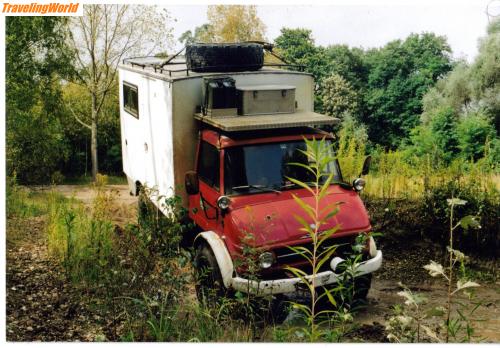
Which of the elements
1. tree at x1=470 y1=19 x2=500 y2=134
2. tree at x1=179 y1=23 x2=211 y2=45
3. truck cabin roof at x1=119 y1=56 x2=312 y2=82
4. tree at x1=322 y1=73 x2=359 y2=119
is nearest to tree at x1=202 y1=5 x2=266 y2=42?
tree at x1=179 y1=23 x2=211 y2=45

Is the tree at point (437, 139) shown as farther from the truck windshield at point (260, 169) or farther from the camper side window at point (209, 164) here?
the camper side window at point (209, 164)

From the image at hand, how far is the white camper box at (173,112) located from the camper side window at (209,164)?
1.03 feet

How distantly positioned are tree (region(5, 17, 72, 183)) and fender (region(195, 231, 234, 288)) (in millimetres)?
4373

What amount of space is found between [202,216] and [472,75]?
7523 mm

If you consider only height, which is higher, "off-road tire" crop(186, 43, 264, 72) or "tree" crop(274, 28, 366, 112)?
"tree" crop(274, 28, 366, 112)

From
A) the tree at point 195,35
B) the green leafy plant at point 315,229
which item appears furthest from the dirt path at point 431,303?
the tree at point 195,35

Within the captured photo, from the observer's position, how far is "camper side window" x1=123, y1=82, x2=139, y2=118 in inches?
373

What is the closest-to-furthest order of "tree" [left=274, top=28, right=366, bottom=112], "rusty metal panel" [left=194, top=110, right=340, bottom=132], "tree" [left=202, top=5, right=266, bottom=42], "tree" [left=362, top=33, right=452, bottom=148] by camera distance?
"rusty metal panel" [left=194, top=110, right=340, bottom=132] → "tree" [left=202, top=5, right=266, bottom=42] → "tree" [left=274, top=28, right=366, bottom=112] → "tree" [left=362, top=33, right=452, bottom=148]

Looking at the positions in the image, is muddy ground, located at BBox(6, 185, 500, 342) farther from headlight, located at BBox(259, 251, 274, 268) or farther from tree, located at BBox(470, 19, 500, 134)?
tree, located at BBox(470, 19, 500, 134)

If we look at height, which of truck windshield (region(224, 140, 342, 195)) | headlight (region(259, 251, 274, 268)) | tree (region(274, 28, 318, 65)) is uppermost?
tree (region(274, 28, 318, 65))

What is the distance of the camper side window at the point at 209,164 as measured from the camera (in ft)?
22.5

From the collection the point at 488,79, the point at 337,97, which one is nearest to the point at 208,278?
the point at 337,97

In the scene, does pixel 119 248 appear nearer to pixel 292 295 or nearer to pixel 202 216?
pixel 202 216

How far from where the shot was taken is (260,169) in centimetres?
659
